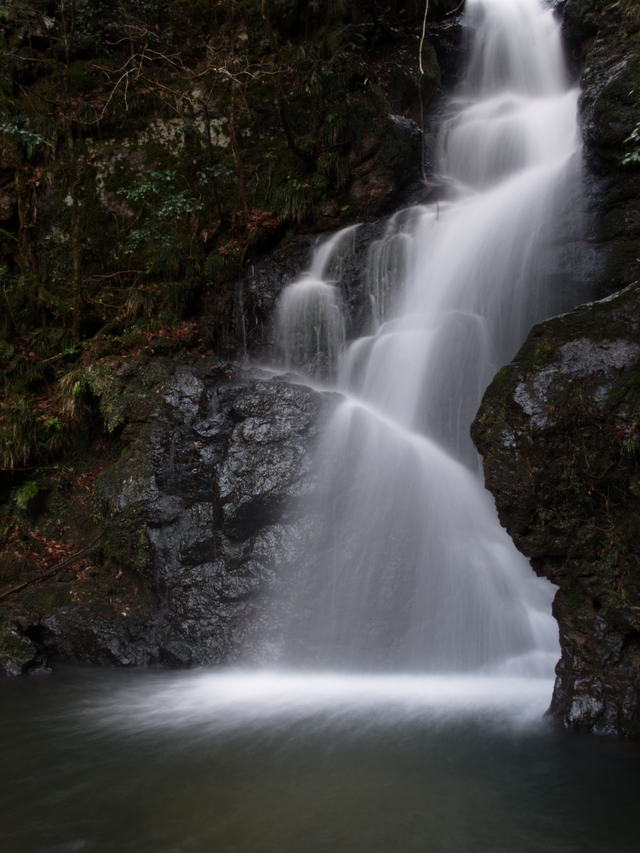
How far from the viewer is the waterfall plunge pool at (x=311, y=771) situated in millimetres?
2949

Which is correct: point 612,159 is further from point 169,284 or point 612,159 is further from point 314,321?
point 169,284

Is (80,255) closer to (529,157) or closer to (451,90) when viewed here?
(529,157)

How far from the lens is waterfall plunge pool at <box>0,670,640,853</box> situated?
2949 mm

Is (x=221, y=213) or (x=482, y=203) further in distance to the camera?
(x=221, y=213)

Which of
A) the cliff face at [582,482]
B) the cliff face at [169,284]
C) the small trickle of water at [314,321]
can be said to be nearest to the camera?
the cliff face at [582,482]

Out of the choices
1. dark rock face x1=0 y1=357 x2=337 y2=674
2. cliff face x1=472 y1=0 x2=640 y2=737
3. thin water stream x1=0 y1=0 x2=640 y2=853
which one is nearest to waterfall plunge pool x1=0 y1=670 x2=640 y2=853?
thin water stream x1=0 y1=0 x2=640 y2=853

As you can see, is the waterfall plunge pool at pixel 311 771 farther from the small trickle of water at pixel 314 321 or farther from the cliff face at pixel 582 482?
the small trickle of water at pixel 314 321

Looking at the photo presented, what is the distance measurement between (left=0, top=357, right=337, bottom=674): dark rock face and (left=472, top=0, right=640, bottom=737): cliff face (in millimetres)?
2484

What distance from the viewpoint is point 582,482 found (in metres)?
4.28

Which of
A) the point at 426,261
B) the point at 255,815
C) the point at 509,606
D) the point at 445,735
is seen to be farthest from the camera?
the point at 426,261

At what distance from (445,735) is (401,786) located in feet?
2.50

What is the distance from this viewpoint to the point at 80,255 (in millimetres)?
9578

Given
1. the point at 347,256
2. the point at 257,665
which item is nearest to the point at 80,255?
the point at 347,256

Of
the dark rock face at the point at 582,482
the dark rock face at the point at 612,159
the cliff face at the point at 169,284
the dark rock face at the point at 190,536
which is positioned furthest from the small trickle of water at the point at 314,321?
the dark rock face at the point at 582,482
